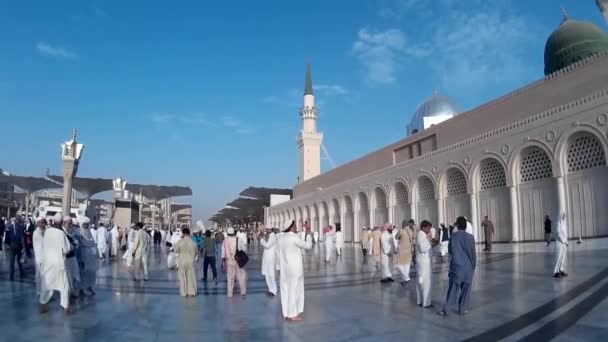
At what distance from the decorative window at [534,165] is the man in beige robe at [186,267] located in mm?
13725

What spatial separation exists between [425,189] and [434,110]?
17866 mm

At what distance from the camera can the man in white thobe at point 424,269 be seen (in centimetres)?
563

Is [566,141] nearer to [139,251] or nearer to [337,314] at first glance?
[337,314]

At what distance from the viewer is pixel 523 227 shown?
56.2 feet

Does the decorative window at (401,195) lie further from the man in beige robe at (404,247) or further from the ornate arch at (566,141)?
the man in beige robe at (404,247)

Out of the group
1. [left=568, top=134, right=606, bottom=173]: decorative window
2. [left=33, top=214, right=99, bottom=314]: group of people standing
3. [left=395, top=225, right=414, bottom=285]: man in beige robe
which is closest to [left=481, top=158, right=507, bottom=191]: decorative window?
[left=568, top=134, right=606, bottom=173]: decorative window

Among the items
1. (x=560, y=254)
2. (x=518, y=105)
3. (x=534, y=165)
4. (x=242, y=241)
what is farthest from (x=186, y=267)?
(x=518, y=105)

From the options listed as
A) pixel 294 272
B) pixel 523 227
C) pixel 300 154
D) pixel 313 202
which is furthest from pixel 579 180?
pixel 300 154

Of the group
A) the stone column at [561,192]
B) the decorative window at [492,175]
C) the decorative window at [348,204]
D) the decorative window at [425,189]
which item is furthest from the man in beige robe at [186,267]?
the decorative window at [348,204]

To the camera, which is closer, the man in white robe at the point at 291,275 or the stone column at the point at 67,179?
the man in white robe at the point at 291,275

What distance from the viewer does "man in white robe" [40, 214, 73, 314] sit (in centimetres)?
558

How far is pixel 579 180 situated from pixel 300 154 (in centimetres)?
3923

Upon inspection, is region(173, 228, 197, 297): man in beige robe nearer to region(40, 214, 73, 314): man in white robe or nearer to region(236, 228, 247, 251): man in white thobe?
region(236, 228, 247, 251): man in white thobe

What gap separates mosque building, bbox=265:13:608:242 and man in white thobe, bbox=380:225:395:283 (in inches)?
124
